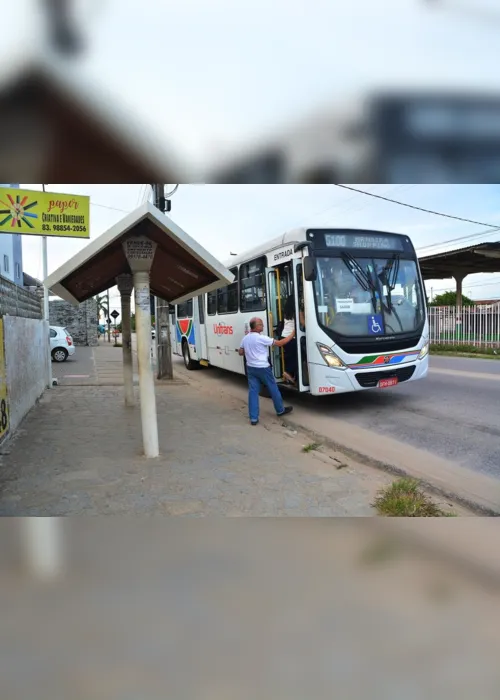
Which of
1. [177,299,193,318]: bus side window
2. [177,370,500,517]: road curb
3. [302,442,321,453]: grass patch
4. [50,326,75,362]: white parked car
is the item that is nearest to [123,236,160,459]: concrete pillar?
[302,442,321,453]: grass patch

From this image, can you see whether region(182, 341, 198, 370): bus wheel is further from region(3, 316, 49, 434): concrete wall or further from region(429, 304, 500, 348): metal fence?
region(429, 304, 500, 348): metal fence

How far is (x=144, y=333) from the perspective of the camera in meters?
6.05

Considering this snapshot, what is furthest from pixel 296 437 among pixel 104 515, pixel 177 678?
pixel 177 678

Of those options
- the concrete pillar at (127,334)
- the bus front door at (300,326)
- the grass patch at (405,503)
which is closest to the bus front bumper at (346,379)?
the bus front door at (300,326)

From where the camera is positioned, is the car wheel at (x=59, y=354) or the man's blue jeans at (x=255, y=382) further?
the car wheel at (x=59, y=354)

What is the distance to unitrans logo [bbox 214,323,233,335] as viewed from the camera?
11562 millimetres

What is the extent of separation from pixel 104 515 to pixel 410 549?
2507mm

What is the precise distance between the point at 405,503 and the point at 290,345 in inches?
186

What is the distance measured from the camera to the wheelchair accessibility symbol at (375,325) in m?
7.95

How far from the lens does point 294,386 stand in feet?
28.1

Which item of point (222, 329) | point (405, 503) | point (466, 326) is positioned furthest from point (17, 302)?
point (466, 326)

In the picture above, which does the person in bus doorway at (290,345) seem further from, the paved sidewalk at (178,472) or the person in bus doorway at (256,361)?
the paved sidewalk at (178,472)

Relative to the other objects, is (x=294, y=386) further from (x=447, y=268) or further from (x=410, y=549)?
(x=447, y=268)

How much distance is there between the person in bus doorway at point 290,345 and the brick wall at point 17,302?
4326mm
